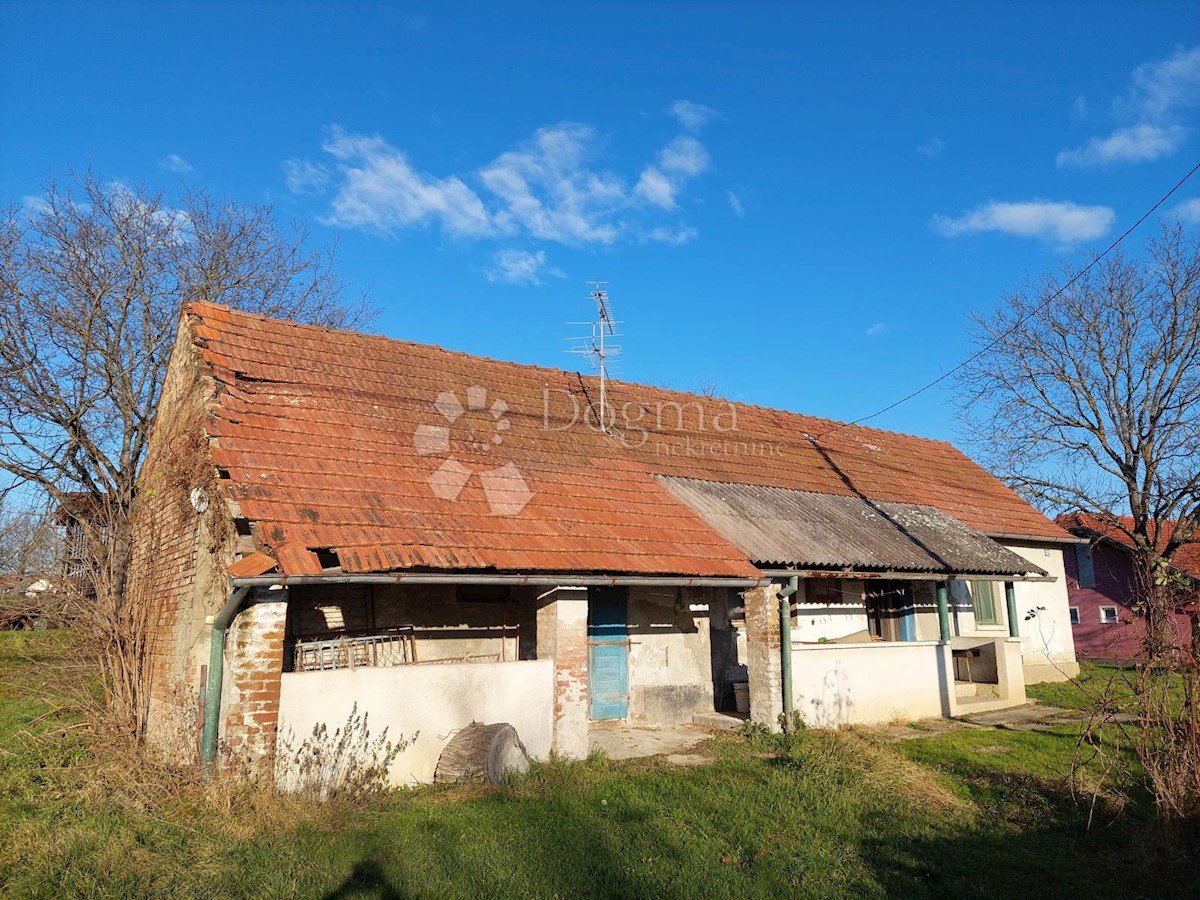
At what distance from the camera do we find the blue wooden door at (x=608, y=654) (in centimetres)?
1155

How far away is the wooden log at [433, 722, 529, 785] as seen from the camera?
783cm

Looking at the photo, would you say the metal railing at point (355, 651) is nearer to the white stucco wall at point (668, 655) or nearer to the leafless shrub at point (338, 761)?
the leafless shrub at point (338, 761)

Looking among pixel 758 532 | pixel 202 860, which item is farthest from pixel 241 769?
pixel 758 532

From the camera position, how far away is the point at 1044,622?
1864 cm

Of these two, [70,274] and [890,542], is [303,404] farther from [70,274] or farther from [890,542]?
[70,274]

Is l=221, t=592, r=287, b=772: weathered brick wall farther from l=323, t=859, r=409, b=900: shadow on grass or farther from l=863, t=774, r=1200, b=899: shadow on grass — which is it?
l=863, t=774, r=1200, b=899: shadow on grass

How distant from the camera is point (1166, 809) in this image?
6.09 meters

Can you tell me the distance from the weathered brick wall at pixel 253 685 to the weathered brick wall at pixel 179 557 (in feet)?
2.10

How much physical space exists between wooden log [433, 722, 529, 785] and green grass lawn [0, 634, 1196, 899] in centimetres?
17

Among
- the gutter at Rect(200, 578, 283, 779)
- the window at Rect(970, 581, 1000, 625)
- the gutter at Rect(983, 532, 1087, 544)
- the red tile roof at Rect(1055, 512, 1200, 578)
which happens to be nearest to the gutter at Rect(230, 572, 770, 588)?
the gutter at Rect(200, 578, 283, 779)

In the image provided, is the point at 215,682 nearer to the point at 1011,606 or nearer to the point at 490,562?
the point at 490,562

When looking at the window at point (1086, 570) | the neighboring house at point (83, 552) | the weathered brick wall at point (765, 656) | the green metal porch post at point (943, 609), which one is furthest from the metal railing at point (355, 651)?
the window at point (1086, 570)

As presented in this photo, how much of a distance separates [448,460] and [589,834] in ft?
17.2

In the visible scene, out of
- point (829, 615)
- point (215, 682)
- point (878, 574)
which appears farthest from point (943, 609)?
point (215, 682)
